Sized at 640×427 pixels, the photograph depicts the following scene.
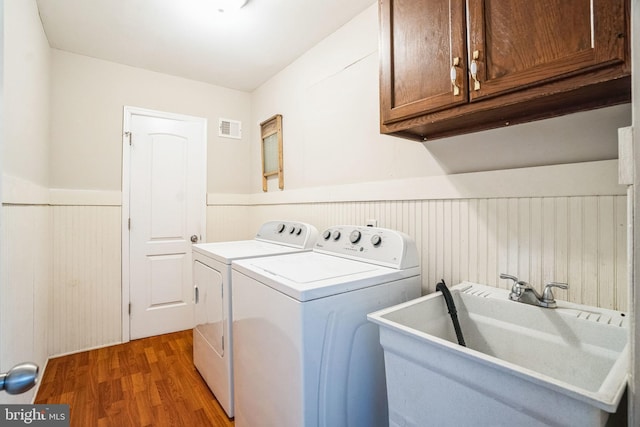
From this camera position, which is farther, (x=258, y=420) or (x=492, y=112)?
(x=258, y=420)

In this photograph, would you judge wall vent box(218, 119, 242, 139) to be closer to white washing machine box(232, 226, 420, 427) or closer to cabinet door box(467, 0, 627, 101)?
white washing machine box(232, 226, 420, 427)

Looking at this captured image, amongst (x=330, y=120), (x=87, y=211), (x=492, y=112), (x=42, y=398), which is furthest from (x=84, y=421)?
(x=492, y=112)

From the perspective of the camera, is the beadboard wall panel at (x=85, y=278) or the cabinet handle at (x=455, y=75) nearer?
the cabinet handle at (x=455, y=75)

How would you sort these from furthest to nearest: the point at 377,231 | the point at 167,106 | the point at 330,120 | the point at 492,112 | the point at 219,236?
1. the point at 219,236
2. the point at 167,106
3. the point at 330,120
4. the point at 377,231
5. the point at 492,112

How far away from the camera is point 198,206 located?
302 cm

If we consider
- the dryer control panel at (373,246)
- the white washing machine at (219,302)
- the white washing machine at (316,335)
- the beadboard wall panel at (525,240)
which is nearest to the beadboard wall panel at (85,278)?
the white washing machine at (219,302)

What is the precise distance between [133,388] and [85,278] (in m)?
1.11

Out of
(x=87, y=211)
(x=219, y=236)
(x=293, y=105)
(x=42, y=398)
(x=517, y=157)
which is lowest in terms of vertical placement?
(x=42, y=398)

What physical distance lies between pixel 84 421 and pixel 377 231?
6.25 ft

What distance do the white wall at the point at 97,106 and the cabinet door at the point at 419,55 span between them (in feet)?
7.72

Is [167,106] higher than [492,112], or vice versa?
[167,106]

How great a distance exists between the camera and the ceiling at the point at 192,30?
1894 millimetres

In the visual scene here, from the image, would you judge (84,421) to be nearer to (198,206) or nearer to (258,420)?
(258,420)

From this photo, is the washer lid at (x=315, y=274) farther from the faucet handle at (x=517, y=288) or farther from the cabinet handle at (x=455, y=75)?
the cabinet handle at (x=455, y=75)
